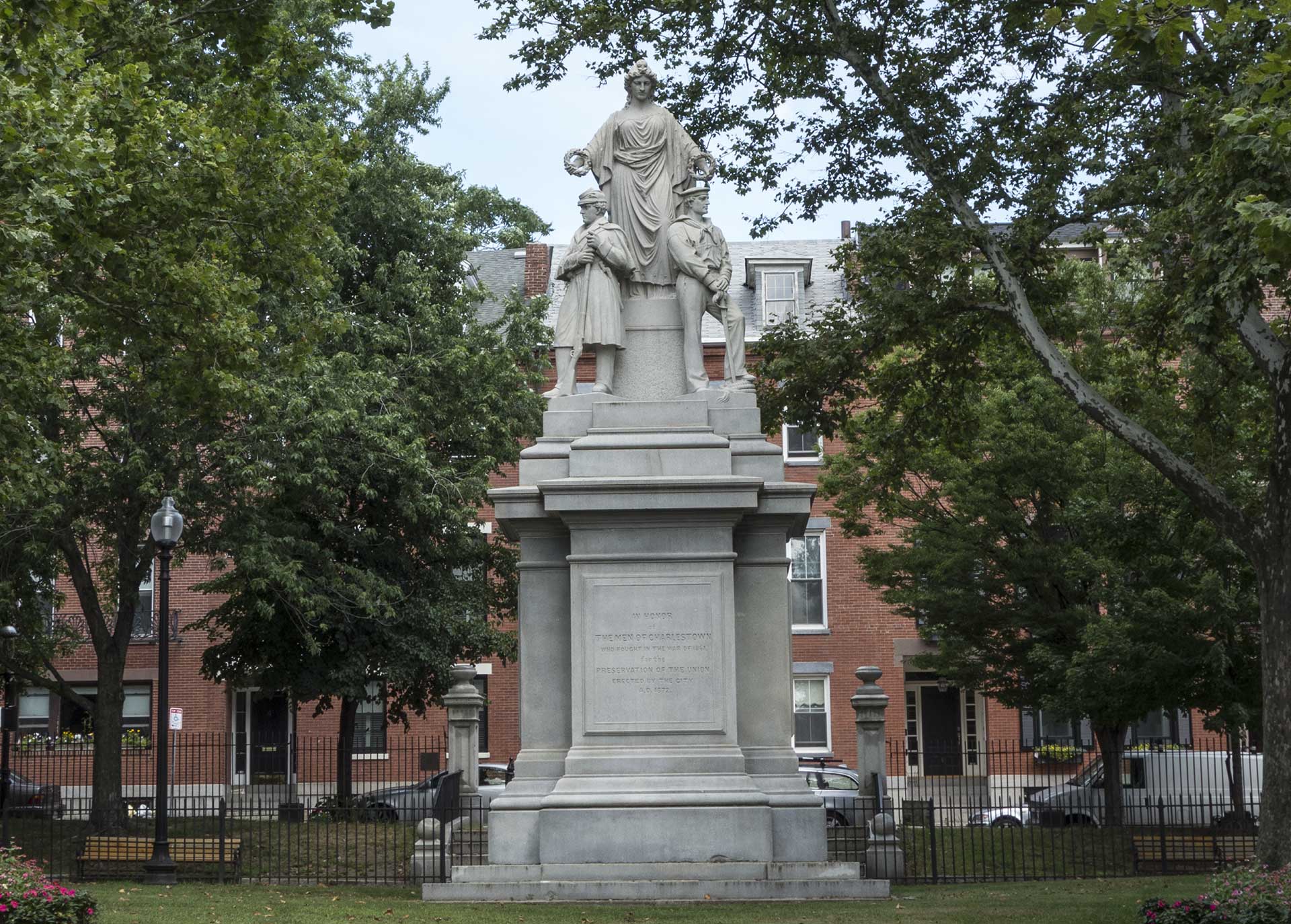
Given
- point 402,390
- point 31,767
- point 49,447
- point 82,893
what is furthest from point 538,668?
point 31,767

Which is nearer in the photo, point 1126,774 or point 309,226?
point 309,226

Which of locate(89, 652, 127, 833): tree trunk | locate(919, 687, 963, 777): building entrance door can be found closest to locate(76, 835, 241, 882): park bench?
locate(89, 652, 127, 833): tree trunk

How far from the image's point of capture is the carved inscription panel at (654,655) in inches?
588

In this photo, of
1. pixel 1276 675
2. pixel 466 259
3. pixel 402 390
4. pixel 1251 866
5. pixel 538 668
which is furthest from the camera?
pixel 466 259

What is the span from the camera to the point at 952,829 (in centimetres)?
1889

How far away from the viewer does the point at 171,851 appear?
778 inches

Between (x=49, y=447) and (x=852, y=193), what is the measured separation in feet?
39.7

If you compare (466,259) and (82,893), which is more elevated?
(466,259)

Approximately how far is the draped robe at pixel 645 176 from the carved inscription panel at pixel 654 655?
11.2 feet

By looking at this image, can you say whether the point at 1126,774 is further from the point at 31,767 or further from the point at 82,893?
the point at 31,767

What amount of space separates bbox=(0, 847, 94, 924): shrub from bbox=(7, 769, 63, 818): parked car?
8702 mm

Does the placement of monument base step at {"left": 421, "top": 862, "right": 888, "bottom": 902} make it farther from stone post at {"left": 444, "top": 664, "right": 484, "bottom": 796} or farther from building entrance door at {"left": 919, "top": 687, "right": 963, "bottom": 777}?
building entrance door at {"left": 919, "top": 687, "right": 963, "bottom": 777}

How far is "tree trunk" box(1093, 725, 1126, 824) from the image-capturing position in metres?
22.3

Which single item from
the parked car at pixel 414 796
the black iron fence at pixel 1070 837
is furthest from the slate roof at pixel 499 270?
the black iron fence at pixel 1070 837
